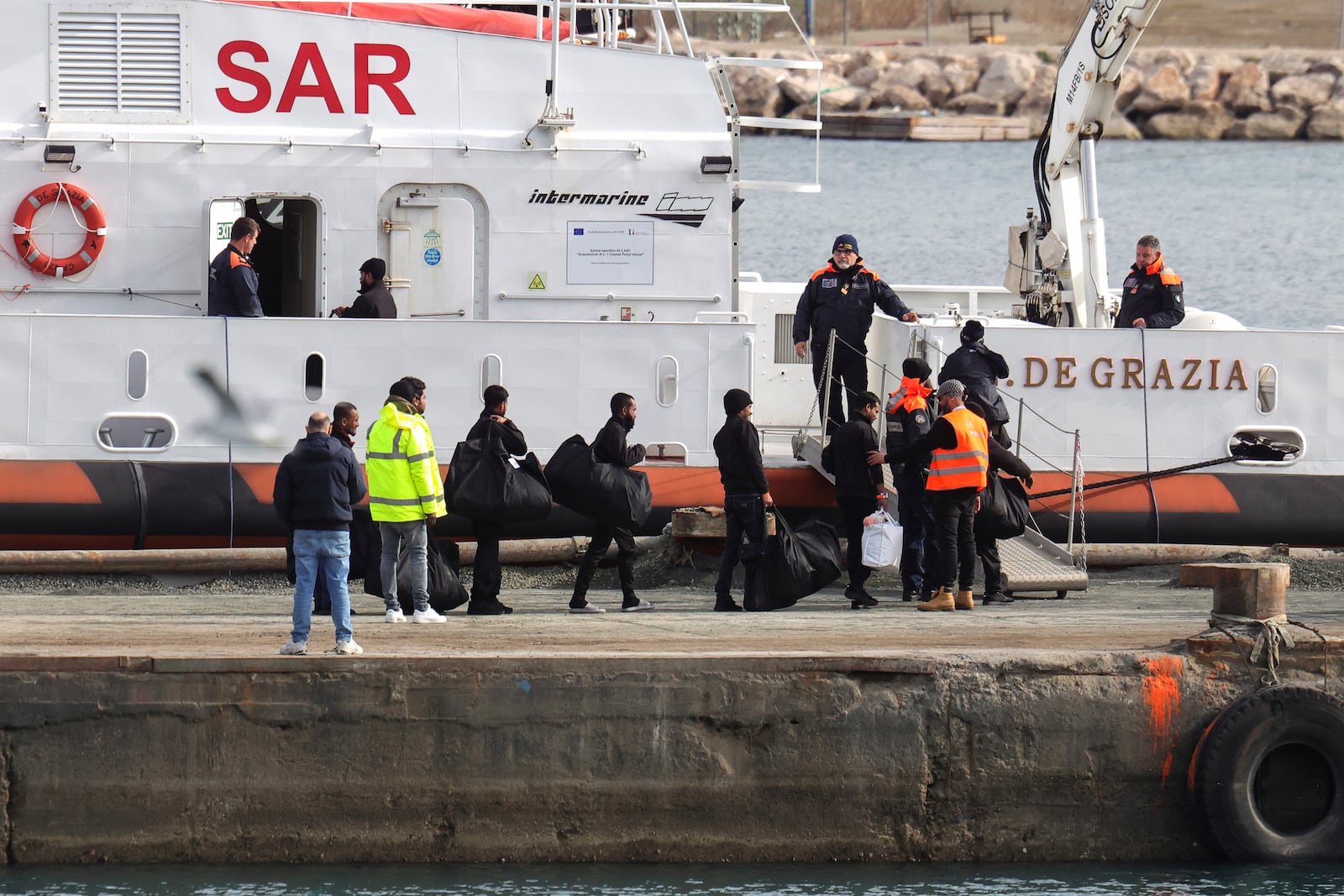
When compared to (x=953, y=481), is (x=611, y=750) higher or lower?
lower

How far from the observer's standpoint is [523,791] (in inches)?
353

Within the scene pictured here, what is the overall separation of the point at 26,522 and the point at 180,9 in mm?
3596

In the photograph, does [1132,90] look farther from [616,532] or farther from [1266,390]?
[616,532]

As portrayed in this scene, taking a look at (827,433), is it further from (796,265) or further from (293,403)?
(796,265)

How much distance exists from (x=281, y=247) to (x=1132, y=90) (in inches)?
2657

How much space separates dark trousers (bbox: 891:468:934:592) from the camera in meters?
11.3

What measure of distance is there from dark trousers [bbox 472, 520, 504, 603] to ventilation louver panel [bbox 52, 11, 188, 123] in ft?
13.3

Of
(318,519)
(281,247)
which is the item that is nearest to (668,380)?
(281,247)

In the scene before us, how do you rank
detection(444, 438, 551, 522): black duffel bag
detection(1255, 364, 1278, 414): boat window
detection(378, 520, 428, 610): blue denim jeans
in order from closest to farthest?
detection(378, 520, 428, 610): blue denim jeans < detection(444, 438, 551, 522): black duffel bag < detection(1255, 364, 1278, 414): boat window

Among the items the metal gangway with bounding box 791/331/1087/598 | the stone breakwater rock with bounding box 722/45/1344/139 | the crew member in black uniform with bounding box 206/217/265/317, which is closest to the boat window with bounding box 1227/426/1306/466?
the metal gangway with bounding box 791/331/1087/598

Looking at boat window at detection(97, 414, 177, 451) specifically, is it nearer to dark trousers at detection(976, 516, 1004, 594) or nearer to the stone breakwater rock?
dark trousers at detection(976, 516, 1004, 594)

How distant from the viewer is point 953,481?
35.5 ft

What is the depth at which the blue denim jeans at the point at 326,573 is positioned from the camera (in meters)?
9.05

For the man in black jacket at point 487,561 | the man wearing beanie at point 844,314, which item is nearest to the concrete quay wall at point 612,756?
the man in black jacket at point 487,561
